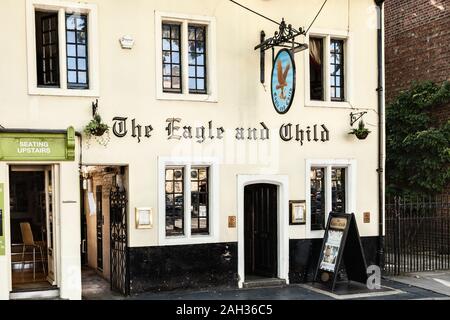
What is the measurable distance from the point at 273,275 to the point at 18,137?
621cm

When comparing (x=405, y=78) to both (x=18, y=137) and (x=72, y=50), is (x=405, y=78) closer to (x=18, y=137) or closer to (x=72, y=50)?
(x=72, y=50)

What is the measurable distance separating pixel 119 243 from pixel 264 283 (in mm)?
3270

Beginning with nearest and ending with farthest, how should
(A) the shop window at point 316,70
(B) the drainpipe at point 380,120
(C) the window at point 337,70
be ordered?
(A) the shop window at point 316,70, (C) the window at point 337,70, (B) the drainpipe at point 380,120

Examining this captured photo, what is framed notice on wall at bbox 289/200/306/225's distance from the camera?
40.6ft

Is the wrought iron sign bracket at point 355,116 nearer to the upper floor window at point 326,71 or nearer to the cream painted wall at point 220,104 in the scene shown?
the cream painted wall at point 220,104

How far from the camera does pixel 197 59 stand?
11.8 meters

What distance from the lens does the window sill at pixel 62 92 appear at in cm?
1038

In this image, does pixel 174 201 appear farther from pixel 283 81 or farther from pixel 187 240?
pixel 283 81

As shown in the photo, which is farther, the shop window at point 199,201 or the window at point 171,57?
the shop window at point 199,201

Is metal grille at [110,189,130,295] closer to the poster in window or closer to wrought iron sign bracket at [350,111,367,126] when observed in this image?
the poster in window

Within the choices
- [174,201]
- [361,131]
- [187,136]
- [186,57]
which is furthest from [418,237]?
[186,57]

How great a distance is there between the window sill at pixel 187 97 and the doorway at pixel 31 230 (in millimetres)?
2652

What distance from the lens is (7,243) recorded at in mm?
10164

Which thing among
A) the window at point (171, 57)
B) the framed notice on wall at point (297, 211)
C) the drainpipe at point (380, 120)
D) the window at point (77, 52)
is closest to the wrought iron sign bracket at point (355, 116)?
the drainpipe at point (380, 120)
